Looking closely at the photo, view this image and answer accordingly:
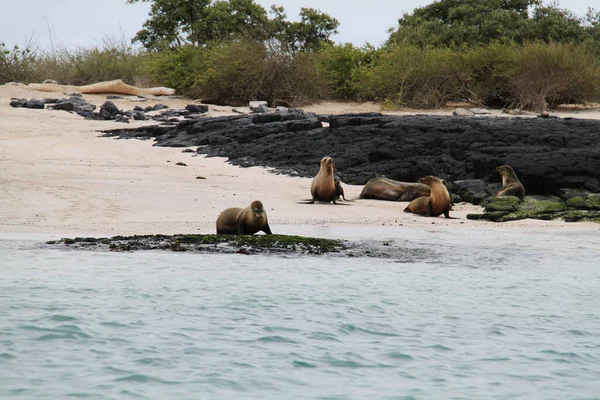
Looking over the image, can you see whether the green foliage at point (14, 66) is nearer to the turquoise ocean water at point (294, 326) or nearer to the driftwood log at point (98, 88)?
the driftwood log at point (98, 88)

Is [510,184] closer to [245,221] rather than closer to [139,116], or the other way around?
[245,221]

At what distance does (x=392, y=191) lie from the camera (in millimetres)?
16141

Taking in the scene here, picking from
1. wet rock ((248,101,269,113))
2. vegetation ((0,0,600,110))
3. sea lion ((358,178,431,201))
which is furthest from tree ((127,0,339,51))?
sea lion ((358,178,431,201))

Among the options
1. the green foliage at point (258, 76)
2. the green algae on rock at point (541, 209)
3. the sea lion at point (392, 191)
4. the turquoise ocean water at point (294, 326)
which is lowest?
the turquoise ocean water at point (294, 326)

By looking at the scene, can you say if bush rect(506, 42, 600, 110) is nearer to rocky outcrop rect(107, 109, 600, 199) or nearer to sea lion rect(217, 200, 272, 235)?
rocky outcrop rect(107, 109, 600, 199)

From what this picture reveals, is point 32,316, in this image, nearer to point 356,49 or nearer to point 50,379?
point 50,379

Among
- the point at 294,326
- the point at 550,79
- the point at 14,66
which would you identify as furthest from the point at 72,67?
the point at 294,326

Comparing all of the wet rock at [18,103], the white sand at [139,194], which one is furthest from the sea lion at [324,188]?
the wet rock at [18,103]

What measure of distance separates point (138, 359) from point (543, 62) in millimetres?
25941

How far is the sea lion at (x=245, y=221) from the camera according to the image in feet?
34.0

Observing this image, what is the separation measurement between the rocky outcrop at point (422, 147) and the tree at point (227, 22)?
22245 millimetres

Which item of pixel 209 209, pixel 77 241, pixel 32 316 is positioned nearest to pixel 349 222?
pixel 209 209

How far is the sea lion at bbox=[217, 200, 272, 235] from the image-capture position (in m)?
10.4

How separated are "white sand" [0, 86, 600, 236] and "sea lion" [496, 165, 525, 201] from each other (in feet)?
2.16
